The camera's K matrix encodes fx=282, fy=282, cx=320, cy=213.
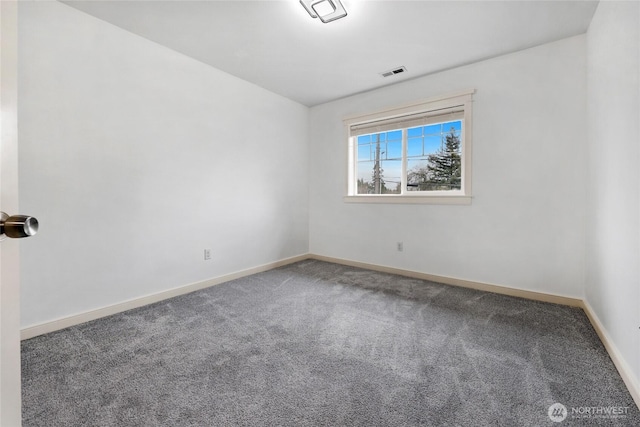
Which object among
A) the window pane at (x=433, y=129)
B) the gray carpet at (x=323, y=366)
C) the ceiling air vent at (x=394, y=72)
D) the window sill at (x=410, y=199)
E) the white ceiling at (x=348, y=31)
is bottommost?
the gray carpet at (x=323, y=366)

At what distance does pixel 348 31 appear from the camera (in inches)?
98.7

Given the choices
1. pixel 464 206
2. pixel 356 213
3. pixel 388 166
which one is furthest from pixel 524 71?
pixel 356 213

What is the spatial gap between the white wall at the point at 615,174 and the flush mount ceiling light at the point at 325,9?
68.7 inches

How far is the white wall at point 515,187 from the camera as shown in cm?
262

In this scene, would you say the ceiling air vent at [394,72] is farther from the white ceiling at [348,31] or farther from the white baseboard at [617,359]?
the white baseboard at [617,359]

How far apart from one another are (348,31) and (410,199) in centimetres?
198

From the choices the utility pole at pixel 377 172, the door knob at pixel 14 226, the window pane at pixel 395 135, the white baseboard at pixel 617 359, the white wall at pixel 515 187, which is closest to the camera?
the door knob at pixel 14 226

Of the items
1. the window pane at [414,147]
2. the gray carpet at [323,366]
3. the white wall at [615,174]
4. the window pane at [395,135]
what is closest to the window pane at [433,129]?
the window pane at [414,147]

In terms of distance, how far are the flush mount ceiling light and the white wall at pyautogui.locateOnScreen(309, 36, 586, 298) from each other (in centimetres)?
158

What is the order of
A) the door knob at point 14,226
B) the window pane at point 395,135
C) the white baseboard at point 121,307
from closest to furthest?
1. the door knob at point 14,226
2. the white baseboard at point 121,307
3. the window pane at point 395,135

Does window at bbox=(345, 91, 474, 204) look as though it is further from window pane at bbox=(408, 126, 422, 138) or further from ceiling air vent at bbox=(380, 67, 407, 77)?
ceiling air vent at bbox=(380, 67, 407, 77)

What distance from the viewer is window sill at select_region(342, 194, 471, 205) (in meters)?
3.19

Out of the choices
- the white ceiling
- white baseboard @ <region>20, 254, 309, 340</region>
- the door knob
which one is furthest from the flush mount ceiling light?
white baseboard @ <region>20, 254, 309, 340</region>
